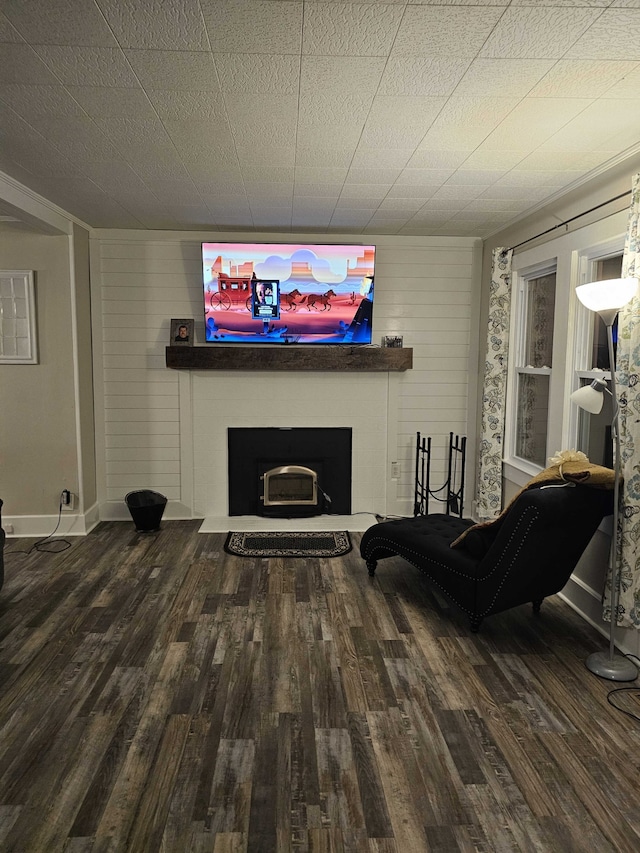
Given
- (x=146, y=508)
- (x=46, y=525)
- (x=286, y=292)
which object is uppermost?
(x=286, y=292)

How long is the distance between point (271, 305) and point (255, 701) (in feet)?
11.0

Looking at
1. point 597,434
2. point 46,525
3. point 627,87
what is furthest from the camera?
point 46,525

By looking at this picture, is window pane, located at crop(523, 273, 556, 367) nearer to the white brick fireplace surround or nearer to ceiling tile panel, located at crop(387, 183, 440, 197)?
ceiling tile panel, located at crop(387, 183, 440, 197)

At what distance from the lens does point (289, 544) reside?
4.89 metres

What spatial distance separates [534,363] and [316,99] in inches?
111

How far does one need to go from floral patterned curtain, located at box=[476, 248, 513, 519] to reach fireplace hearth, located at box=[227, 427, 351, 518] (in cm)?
125

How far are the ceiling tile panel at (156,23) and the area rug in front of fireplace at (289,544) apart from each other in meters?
3.41

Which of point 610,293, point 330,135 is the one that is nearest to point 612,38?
point 610,293

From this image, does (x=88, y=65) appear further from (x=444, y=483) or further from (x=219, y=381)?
(x=444, y=483)

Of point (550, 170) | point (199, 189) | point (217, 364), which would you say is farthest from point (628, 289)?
point (217, 364)

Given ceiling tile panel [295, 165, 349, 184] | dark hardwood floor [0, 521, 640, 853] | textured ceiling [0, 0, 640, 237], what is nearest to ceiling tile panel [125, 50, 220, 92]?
textured ceiling [0, 0, 640, 237]

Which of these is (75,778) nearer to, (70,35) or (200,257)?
(70,35)

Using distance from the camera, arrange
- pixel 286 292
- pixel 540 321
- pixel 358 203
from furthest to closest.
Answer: pixel 286 292, pixel 540 321, pixel 358 203

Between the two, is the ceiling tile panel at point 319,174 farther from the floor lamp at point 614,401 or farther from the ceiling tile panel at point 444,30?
the floor lamp at point 614,401
